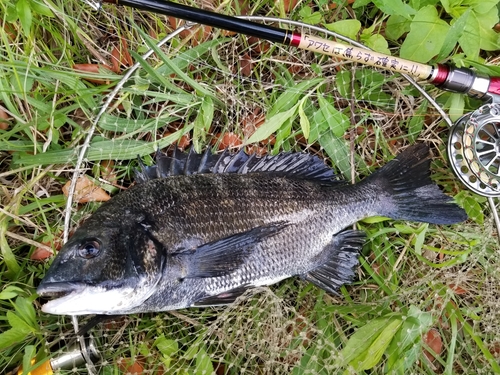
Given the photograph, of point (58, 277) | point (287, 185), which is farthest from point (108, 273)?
point (287, 185)

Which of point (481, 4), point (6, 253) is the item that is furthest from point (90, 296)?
point (481, 4)

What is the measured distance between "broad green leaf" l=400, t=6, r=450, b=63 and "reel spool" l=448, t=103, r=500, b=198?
15.4 inches

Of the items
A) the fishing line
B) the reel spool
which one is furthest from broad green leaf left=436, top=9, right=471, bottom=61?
the reel spool

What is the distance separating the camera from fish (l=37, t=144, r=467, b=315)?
1907 millimetres

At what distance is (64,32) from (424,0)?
1.96 m

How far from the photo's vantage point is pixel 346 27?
8.05 ft

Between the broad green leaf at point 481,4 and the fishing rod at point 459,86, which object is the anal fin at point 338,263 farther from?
the broad green leaf at point 481,4

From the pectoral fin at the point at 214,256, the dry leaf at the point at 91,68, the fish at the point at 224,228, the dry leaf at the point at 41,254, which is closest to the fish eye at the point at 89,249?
the fish at the point at 224,228

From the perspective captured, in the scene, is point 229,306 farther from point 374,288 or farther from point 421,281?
point 421,281

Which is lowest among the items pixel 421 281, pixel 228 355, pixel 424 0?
pixel 228 355

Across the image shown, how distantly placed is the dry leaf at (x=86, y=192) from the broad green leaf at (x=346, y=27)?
1.49m

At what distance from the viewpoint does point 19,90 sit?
238 centimetres

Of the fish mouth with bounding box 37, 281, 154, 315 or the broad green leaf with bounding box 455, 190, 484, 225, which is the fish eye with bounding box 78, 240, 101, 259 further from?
the broad green leaf with bounding box 455, 190, 484, 225

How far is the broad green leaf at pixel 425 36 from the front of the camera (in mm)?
2389
